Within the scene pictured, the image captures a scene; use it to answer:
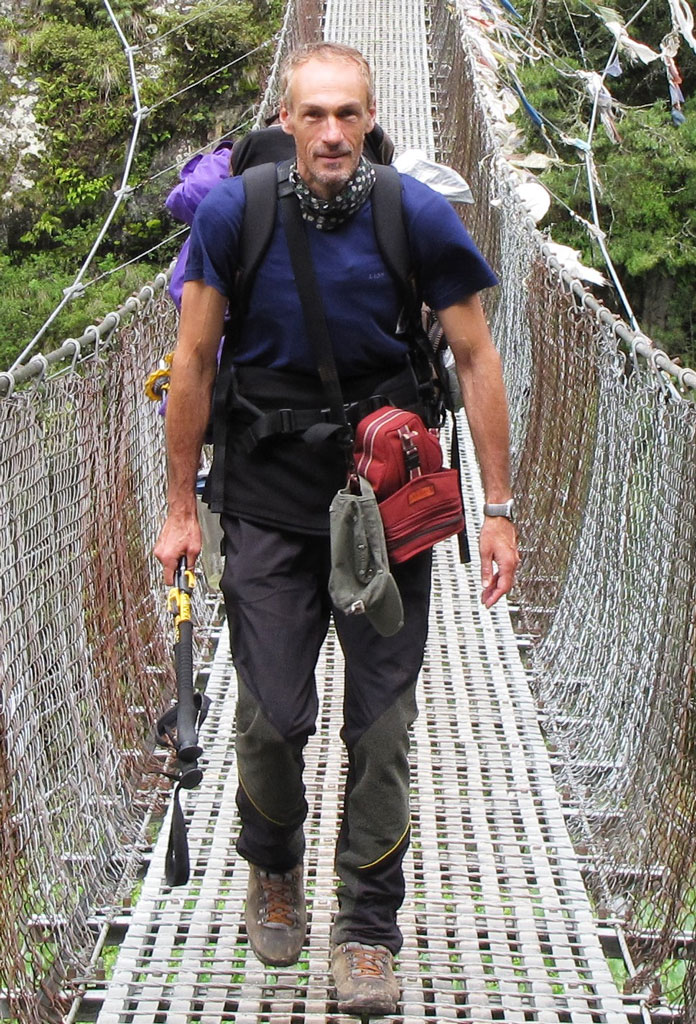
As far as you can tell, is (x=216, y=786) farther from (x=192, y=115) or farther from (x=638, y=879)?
(x=192, y=115)

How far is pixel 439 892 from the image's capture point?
2176 mm

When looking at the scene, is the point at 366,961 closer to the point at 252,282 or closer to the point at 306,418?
the point at 306,418

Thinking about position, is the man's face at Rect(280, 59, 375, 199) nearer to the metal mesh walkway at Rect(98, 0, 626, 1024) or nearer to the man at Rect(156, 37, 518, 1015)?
the man at Rect(156, 37, 518, 1015)

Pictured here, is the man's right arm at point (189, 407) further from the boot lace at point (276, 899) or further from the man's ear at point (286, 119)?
the boot lace at point (276, 899)

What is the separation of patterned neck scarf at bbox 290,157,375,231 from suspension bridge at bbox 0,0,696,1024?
0.44m

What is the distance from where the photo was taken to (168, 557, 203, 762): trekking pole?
1.53m

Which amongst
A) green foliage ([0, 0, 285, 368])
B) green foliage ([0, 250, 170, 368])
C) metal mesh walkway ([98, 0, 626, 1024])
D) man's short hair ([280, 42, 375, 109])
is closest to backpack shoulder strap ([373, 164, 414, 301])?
man's short hair ([280, 42, 375, 109])

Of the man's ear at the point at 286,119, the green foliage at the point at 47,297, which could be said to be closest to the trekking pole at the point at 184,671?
the man's ear at the point at 286,119

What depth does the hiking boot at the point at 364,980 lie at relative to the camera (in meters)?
1.69

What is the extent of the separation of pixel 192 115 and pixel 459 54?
413cm

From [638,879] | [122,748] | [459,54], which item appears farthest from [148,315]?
[459,54]

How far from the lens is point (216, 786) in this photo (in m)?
2.50

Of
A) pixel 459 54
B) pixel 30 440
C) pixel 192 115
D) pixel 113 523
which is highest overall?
pixel 30 440

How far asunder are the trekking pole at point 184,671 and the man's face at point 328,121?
1.72 ft
